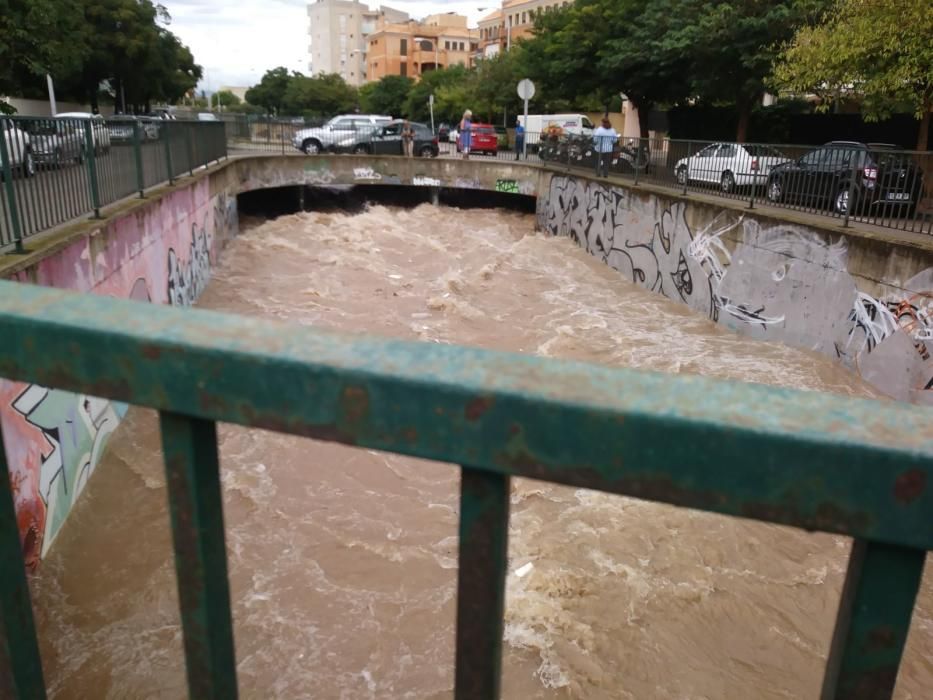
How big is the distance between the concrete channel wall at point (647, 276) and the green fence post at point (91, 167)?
185 mm

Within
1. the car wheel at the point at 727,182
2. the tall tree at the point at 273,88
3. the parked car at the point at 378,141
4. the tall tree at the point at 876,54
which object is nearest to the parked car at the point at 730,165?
the car wheel at the point at 727,182

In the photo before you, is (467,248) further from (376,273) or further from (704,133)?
(704,133)

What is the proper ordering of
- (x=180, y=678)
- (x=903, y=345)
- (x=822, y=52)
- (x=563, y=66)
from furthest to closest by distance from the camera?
(x=563, y=66) → (x=822, y=52) → (x=903, y=345) → (x=180, y=678)

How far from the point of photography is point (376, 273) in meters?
17.2

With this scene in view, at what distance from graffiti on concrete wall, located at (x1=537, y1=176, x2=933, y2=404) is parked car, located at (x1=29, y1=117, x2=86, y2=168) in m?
8.79

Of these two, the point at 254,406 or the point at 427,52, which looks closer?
the point at 254,406

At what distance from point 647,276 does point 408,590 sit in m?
10.7

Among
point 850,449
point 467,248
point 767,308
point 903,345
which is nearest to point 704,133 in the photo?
point 467,248

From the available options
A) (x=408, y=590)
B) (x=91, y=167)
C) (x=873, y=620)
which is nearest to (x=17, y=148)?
(x=91, y=167)

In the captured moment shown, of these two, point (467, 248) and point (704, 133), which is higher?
point (704, 133)

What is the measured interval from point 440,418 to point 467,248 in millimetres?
20008

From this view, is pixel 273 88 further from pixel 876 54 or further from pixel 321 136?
pixel 876 54

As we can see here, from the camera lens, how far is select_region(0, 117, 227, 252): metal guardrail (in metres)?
5.98

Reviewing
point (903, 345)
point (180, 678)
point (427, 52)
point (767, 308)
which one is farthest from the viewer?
point (427, 52)
